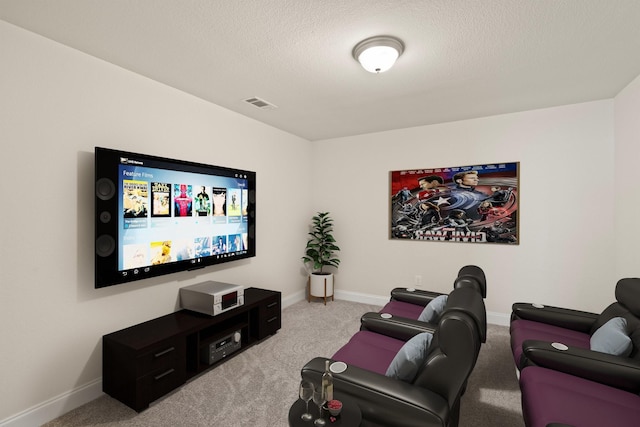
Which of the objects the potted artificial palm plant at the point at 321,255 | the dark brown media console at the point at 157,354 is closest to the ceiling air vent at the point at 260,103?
the potted artificial palm plant at the point at 321,255

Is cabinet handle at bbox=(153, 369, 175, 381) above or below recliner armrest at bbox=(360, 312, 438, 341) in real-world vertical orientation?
below

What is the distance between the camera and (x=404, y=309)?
9.49ft

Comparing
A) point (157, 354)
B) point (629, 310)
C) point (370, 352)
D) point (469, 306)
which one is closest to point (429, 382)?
point (469, 306)

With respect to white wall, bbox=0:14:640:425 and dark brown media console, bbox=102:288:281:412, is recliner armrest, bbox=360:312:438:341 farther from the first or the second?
white wall, bbox=0:14:640:425

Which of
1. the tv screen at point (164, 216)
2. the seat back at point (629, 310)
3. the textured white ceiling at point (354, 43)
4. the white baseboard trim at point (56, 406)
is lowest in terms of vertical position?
the white baseboard trim at point (56, 406)

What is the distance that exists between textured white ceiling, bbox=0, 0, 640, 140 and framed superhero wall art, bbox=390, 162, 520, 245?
958 millimetres

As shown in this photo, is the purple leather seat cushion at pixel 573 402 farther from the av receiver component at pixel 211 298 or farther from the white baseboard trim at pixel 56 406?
the white baseboard trim at pixel 56 406

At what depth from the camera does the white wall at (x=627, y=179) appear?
275 cm

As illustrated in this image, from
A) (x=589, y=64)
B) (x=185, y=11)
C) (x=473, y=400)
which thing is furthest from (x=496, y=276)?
(x=185, y=11)

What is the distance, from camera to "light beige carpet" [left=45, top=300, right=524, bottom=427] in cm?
206

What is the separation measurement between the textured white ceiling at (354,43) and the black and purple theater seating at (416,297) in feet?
5.74

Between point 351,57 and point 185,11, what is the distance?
3.93 ft

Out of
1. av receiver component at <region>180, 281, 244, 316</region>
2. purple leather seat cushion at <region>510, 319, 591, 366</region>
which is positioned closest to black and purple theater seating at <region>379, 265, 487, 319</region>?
purple leather seat cushion at <region>510, 319, 591, 366</region>

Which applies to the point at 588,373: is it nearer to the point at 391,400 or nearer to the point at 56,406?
the point at 391,400
